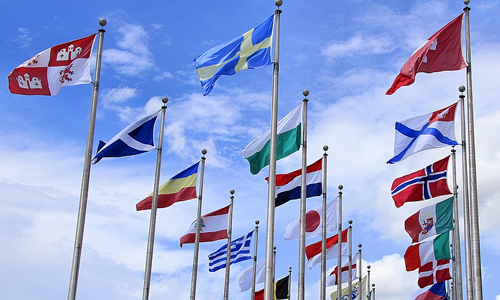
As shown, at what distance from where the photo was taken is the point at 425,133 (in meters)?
24.1

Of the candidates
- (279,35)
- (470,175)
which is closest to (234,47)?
(279,35)

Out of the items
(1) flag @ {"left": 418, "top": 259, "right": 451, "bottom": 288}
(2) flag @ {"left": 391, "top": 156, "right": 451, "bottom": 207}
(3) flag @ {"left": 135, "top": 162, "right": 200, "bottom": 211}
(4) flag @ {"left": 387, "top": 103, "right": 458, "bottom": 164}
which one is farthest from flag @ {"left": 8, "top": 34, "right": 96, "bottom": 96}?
(1) flag @ {"left": 418, "top": 259, "right": 451, "bottom": 288}

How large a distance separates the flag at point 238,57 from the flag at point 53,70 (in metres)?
3.71

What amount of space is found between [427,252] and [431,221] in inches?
130

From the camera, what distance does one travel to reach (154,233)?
86.9 ft

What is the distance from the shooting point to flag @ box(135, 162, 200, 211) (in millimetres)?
28391

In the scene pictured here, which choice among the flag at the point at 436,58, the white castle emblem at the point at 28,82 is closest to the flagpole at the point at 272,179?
the flag at the point at 436,58

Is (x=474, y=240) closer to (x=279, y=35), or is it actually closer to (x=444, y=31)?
(x=444, y=31)

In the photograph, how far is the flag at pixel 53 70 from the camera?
21.5 metres

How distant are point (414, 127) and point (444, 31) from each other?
387 cm

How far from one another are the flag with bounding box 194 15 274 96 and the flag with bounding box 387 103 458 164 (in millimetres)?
6203

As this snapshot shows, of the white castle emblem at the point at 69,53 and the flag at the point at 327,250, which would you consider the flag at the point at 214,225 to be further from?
the white castle emblem at the point at 69,53

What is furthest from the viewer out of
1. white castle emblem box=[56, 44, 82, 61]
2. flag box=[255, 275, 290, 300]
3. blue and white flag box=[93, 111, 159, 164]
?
flag box=[255, 275, 290, 300]

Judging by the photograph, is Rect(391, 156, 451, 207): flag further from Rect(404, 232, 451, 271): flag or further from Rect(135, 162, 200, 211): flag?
Rect(135, 162, 200, 211): flag
